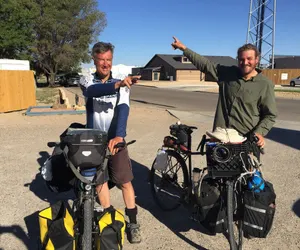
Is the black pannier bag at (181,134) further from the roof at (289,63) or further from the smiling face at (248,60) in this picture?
the roof at (289,63)

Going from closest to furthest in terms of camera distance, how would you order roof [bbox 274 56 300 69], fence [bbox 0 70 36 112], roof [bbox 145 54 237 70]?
fence [bbox 0 70 36 112] → roof [bbox 145 54 237 70] → roof [bbox 274 56 300 69]

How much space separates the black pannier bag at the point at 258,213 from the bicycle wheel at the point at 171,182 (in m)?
1.08

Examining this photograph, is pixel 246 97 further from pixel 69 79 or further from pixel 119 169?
pixel 69 79

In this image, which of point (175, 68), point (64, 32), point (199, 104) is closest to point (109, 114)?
point (199, 104)

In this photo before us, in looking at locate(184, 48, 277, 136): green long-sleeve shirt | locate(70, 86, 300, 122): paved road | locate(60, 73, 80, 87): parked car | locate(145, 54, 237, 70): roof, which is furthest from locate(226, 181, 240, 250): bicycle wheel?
locate(145, 54, 237, 70): roof

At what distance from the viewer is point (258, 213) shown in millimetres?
2729

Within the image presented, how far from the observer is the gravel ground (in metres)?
3.34

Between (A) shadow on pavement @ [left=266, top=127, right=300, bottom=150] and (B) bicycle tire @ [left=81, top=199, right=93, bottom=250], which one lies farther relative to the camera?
(A) shadow on pavement @ [left=266, top=127, right=300, bottom=150]

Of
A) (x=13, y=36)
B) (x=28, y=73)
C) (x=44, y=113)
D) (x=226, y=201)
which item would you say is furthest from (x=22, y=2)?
(x=226, y=201)

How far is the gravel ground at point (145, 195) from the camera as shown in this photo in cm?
334

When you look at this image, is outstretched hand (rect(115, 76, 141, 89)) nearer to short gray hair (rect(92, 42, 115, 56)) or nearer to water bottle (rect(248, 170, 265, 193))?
short gray hair (rect(92, 42, 115, 56))

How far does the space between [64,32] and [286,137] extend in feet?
119

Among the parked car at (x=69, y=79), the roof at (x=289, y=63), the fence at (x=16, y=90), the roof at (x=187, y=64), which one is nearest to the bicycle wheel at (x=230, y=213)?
the fence at (x=16, y=90)

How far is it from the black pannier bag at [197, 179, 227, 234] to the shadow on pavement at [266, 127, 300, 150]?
16.9 feet
